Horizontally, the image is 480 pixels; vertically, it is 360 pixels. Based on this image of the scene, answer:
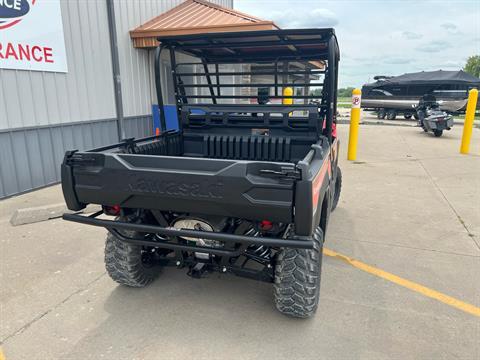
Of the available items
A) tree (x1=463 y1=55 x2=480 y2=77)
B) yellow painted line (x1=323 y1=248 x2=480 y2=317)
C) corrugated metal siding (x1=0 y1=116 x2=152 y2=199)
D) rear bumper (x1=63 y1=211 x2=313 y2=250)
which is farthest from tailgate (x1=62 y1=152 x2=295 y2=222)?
tree (x1=463 y1=55 x2=480 y2=77)

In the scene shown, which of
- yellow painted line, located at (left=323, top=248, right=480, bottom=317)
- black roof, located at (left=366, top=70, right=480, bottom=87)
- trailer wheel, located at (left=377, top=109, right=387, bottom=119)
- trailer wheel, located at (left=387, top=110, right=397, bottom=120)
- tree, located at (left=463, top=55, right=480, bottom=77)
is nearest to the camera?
yellow painted line, located at (left=323, top=248, right=480, bottom=317)

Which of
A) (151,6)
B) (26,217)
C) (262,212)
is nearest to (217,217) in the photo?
(262,212)

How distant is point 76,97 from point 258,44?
4656 millimetres

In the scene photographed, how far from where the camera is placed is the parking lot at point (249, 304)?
8.00ft

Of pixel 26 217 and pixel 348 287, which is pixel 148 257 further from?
pixel 26 217

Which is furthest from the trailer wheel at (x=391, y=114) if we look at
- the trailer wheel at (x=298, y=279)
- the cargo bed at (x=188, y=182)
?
the trailer wheel at (x=298, y=279)

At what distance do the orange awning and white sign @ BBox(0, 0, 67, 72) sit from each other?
1962 mm

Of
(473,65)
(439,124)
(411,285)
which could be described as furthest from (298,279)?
(473,65)

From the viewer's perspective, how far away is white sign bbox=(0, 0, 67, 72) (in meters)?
5.35

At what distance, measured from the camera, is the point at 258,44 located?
3428 millimetres

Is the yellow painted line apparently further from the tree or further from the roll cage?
the tree

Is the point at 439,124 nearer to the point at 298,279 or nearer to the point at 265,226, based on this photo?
the point at 298,279

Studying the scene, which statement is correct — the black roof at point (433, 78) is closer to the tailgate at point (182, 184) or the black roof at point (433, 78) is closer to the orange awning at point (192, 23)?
the orange awning at point (192, 23)

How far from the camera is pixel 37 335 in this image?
2547mm
